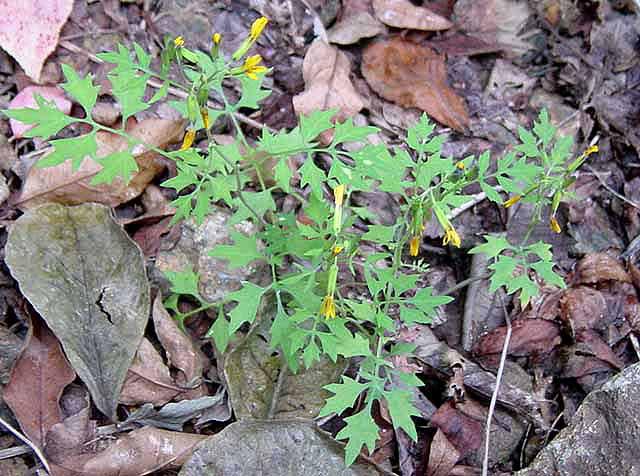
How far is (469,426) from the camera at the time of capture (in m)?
3.05

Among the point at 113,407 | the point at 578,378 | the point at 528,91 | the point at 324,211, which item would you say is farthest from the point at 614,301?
the point at 113,407

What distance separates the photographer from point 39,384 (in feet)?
9.25

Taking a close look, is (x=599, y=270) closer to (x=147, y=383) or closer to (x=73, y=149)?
(x=147, y=383)

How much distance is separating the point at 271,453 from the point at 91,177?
4.70 feet

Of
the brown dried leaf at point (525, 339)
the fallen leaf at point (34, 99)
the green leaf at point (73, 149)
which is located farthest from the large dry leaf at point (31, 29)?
the brown dried leaf at point (525, 339)

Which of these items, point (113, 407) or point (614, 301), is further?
point (614, 301)

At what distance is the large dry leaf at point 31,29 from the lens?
136 inches

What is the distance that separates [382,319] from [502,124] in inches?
69.4

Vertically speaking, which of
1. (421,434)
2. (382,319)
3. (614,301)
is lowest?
(421,434)

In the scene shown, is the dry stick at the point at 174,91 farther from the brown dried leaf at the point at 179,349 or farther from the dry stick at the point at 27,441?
the dry stick at the point at 27,441

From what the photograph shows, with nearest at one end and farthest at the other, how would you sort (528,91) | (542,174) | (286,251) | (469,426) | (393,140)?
(542,174), (286,251), (469,426), (393,140), (528,91)

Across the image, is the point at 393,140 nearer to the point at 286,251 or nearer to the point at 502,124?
the point at 502,124

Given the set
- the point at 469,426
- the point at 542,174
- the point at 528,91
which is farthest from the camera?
the point at 528,91

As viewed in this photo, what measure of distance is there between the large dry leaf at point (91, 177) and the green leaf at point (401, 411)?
4.82 ft
